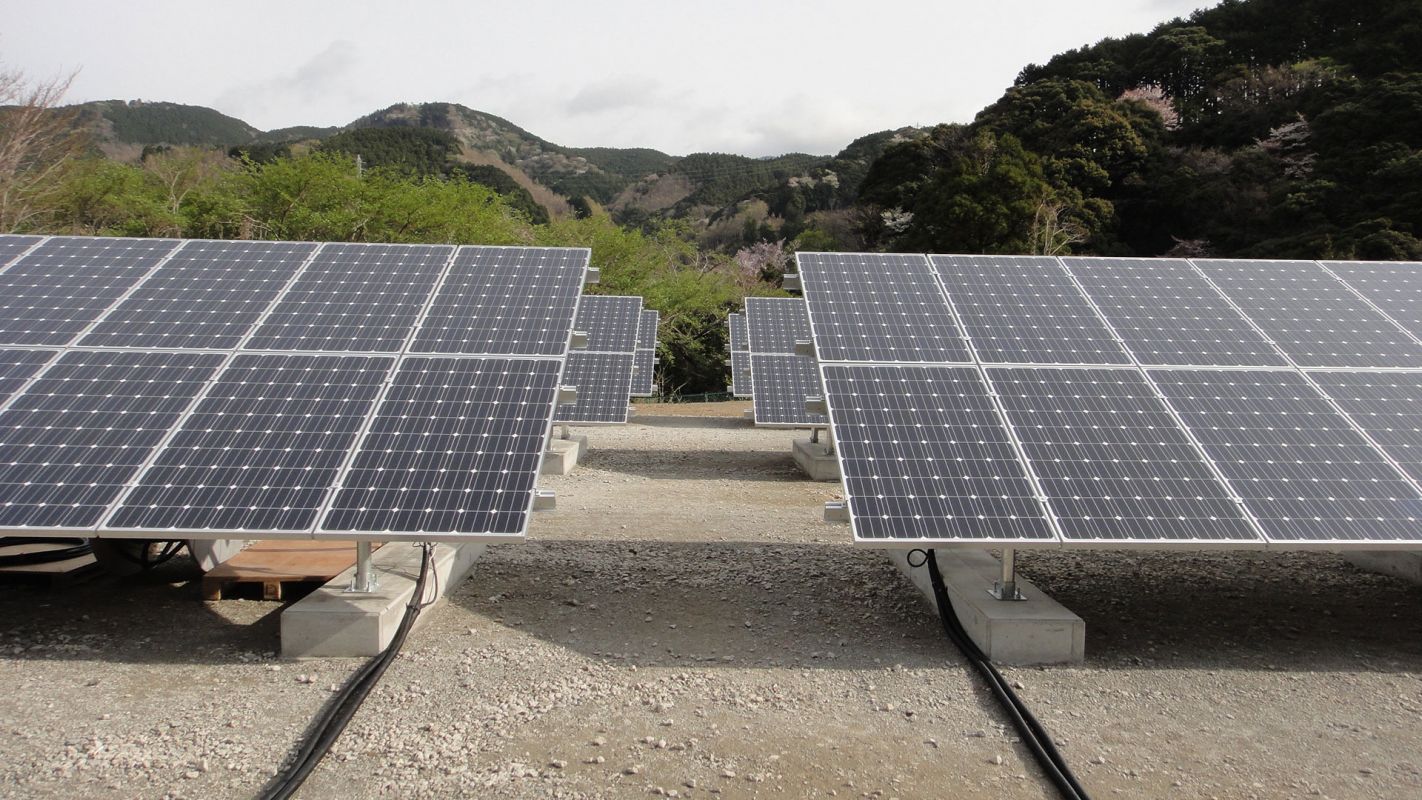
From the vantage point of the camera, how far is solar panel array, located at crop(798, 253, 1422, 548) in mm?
7031

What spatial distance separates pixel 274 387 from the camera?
8008mm

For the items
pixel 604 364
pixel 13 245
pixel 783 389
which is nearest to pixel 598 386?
pixel 604 364

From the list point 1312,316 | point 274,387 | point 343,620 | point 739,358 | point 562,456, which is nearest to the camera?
point 343,620

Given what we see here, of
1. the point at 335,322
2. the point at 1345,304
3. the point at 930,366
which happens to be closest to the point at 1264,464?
the point at 930,366

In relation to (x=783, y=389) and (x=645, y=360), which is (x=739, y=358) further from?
(x=783, y=389)

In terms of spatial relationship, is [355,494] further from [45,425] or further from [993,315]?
[993,315]

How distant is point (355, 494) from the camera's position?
6855mm

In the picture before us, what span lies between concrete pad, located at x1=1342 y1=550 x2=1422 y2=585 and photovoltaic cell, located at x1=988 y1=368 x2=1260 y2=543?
3795 millimetres

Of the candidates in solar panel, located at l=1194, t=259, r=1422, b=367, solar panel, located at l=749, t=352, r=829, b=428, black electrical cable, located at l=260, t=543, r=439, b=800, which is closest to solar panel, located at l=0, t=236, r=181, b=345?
black electrical cable, located at l=260, t=543, r=439, b=800

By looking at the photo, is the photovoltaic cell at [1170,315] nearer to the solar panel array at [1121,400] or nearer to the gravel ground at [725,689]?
the solar panel array at [1121,400]

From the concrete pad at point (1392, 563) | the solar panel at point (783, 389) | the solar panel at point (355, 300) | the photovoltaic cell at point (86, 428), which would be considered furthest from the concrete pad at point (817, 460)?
the photovoltaic cell at point (86, 428)

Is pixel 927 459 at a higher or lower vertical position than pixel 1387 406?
lower

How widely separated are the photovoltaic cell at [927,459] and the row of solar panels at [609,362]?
8.73m

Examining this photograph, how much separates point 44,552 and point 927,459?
28.1 ft
